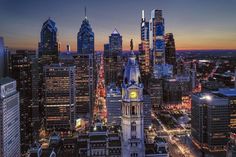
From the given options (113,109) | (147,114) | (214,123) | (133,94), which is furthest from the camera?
(147,114)

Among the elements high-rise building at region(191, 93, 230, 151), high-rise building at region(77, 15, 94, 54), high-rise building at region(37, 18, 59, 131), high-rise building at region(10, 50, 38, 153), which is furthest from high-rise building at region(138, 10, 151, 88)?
high-rise building at region(191, 93, 230, 151)

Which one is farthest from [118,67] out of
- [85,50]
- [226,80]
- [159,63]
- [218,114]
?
[218,114]

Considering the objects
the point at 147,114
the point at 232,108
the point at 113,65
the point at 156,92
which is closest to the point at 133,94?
the point at 232,108

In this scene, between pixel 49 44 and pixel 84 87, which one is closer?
pixel 84 87

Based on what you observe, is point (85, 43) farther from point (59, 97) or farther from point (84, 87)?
point (59, 97)

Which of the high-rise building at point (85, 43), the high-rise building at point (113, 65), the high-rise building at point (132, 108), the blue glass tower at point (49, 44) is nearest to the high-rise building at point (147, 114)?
the high-rise building at point (132, 108)

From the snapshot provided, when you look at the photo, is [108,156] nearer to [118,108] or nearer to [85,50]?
[118,108]

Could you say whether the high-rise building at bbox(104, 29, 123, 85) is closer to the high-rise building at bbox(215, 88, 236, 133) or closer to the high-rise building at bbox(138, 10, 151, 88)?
the high-rise building at bbox(138, 10, 151, 88)
